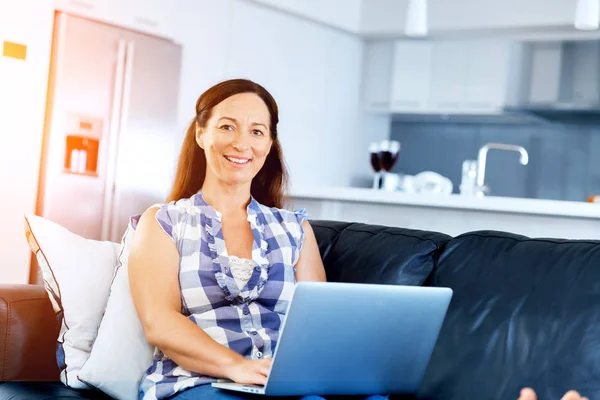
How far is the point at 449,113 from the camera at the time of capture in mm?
6414

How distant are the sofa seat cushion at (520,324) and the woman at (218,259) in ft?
1.22

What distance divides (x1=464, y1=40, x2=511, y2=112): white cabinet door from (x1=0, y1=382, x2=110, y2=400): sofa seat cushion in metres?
4.74

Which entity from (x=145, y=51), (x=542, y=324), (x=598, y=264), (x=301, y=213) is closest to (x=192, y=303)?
(x=301, y=213)

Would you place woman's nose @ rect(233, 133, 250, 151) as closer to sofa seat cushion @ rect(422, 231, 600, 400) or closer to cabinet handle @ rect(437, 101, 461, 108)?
sofa seat cushion @ rect(422, 231, 600, 400)

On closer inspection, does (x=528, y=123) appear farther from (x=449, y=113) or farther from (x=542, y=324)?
(x=542, y=324)

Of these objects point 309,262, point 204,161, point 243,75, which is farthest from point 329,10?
point 309,262

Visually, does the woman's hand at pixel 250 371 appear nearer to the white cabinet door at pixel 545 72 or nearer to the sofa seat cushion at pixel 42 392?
the sofa seat cushion at pixel 42 392

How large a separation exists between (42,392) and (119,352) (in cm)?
18

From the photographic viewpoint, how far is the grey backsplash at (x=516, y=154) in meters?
6.20

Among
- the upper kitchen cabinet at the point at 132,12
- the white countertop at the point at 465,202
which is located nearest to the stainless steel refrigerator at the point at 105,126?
the upper kitchen cabinet at the point at 132,12

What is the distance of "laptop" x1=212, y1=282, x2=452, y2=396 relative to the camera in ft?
4.84

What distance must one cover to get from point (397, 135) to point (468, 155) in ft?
2.07

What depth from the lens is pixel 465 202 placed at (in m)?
4.09

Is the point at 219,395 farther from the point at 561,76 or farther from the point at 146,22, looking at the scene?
the point at 561,76
